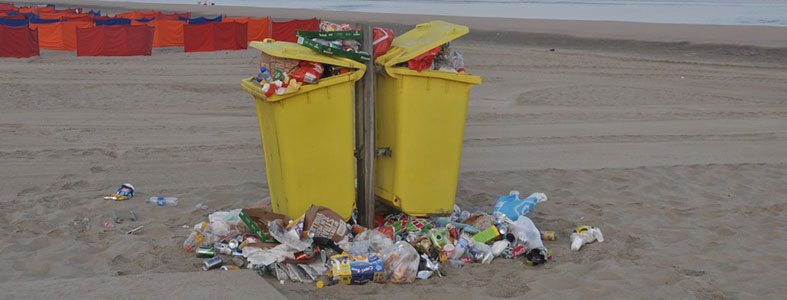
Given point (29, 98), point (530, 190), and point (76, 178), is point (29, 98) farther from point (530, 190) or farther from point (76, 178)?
point (530, 190)

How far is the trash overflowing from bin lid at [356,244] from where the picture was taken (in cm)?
474

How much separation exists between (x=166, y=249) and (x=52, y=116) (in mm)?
6774

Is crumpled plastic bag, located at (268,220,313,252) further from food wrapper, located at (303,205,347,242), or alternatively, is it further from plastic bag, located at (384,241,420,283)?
plastic bag, located at (384,241,420,283)

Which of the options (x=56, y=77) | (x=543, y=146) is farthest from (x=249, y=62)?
(x=543, y=146)

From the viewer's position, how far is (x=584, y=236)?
5.55m

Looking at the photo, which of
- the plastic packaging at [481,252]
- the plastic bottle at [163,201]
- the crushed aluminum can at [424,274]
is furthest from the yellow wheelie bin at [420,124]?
the plastic bottle at [163,201]

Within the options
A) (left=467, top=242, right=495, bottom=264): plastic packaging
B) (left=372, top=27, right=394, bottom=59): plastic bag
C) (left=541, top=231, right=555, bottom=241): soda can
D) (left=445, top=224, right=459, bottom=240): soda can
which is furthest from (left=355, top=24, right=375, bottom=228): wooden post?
(left=541, top=231, right=555, bottom=241): soda can

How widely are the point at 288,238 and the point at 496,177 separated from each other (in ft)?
11.4

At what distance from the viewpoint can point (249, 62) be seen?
19328 mm

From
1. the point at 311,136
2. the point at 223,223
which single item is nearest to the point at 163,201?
the point at 223,223

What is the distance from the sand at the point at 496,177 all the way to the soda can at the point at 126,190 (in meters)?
0.09

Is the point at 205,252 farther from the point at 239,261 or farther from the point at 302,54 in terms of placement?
the point at 302,54

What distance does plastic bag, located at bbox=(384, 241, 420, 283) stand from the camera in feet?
15.5

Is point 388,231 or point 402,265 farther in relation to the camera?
point 388,231
